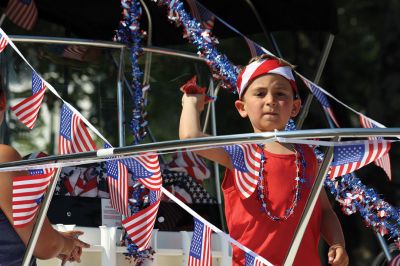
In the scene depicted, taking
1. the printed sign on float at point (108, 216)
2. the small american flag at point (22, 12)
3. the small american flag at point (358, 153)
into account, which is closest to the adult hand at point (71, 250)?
the small american flag at point (358, 153)

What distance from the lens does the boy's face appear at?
426 cm

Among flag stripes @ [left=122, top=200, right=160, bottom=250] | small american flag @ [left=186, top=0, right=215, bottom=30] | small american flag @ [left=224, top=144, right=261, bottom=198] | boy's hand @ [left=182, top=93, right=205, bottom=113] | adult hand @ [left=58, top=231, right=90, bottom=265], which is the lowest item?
adult hand @ [left=58, top=231, right=90, bottom=265]

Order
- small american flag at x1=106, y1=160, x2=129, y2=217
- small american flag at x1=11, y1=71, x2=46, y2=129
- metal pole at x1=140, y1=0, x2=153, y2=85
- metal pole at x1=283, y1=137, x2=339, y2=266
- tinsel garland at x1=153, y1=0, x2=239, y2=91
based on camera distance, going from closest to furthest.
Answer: metal pole at x1=283, y1=137, x2=339, y2=266
small american flag at x1=106, y1=160, x2=129, y2=217
small american flag at x1=11, y1=71, x2=46, y2=129
tinsel garland at x1=153, y1=0, x2=239, y2=91
metal pole at x1=140, y1=0, x2=153, y2=85

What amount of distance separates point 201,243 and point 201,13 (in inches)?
108

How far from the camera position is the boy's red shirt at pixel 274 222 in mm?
4109

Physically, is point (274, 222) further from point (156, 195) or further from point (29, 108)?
point (29, 108)

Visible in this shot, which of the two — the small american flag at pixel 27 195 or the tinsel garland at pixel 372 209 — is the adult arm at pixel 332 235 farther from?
the small american flag at pixel 27 195

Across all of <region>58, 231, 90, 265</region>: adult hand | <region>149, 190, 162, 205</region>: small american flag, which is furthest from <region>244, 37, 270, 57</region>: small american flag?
<region>58, 231, 90, 265</region>: adult hand

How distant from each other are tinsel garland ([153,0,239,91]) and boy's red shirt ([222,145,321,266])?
160cm

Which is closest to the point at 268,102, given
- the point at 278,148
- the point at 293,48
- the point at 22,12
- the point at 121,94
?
the point at 278,148

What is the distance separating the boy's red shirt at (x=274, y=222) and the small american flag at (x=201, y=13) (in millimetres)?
2460

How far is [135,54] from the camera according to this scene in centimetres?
627

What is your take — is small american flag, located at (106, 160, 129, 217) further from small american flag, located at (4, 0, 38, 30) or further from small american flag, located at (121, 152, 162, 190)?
small american flag, located at (4, 0, 38, 30)

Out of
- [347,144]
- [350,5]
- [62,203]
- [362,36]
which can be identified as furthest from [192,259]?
[362,36]
